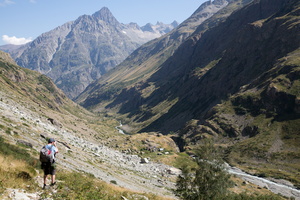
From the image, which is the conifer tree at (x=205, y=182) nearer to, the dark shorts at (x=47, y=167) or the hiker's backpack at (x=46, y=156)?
the dark shorts at (x=47, y=167)

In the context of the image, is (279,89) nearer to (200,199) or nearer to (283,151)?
(283,151)

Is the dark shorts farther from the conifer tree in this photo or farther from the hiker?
the conifer tree

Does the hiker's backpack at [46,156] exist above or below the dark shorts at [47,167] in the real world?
above

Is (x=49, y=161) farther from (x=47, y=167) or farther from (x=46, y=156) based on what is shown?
(x=47, y=167)

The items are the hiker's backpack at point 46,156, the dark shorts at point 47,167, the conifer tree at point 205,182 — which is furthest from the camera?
the conifer tree at point 205,182

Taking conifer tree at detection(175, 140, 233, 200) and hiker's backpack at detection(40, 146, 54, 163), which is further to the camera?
conifer tree at detection(175, 140, 233, 200)

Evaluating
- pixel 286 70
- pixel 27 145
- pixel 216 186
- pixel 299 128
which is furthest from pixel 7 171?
→ pixel 286 70

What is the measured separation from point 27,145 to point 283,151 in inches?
5600

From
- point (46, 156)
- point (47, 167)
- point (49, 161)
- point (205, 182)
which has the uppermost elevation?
point (46, 156)

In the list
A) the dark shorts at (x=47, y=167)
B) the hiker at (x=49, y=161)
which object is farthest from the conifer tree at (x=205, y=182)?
the hiker at (x=49, y=161)

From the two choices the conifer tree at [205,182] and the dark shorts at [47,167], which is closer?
the dark shorts at [47,167]

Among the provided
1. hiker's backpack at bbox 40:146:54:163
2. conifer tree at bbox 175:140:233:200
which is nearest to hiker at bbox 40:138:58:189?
hiker's backpack at bbox 40:146:54:163

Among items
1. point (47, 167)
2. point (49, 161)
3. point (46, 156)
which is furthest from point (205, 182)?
point (46, 156)

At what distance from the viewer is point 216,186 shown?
106 ft
